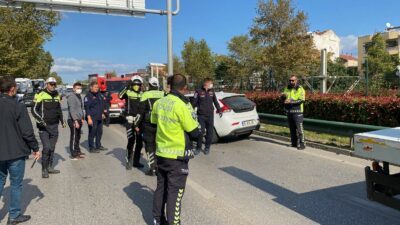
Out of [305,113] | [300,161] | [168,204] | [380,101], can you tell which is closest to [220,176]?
[300,161]

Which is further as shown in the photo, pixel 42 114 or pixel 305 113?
pixel 305 113

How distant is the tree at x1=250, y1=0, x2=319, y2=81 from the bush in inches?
375

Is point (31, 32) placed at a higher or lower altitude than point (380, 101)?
higher

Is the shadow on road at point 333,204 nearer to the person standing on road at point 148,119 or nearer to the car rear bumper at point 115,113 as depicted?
the person standing on road at point 148,119

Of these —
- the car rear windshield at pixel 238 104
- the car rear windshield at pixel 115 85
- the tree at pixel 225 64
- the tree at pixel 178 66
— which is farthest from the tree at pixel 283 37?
the tree at pixel 178 66

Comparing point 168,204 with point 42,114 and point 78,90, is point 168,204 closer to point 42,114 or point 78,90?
point 42,114

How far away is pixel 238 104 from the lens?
10766 mm

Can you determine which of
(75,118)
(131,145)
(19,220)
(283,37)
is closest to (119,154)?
(75,118)

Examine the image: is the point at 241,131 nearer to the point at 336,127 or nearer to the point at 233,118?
the point at 233,118

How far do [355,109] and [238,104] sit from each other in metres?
3.42

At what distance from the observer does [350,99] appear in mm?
11227

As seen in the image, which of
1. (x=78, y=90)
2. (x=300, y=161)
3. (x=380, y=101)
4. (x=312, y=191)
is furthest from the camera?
(x=380, y=101)

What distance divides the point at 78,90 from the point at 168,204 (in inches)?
231

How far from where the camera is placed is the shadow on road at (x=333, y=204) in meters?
4.66
